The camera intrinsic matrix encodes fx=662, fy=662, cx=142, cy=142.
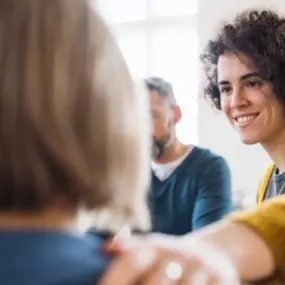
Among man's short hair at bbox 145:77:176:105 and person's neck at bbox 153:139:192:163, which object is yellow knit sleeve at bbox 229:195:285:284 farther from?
man's short hair at bbox 145:77:176:105

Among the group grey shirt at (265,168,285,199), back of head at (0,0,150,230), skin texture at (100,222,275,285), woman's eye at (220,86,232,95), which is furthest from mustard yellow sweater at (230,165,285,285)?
woman's eye at (220,86,232,95)

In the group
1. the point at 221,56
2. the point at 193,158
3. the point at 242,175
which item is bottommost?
the point at 242,175

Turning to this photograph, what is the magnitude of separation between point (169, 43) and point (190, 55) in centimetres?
17

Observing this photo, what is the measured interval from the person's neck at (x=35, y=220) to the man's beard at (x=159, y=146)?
1.62m

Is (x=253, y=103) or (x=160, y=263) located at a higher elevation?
(x=253, y=103)

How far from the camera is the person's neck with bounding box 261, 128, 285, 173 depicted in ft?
5.66

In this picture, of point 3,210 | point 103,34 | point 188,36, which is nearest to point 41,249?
point 3,210

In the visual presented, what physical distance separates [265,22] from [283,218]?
3.41ft

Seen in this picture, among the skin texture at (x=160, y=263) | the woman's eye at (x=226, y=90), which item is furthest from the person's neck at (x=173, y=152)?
the skin texture at (x=160, y=263)

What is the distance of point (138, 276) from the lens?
1.86 ft

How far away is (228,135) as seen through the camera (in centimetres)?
354

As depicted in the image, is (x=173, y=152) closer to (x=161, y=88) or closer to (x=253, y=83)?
(x=161, y=88)

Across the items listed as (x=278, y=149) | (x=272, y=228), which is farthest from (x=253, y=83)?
(x=272, y=228)

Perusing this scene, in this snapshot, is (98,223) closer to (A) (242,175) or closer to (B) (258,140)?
(B) (258,140)
